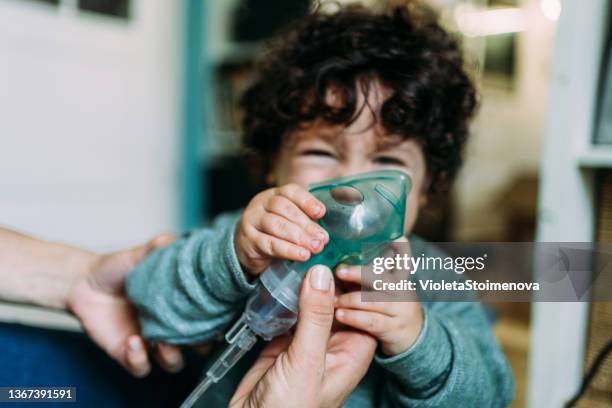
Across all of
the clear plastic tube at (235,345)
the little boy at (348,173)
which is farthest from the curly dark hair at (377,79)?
the clear plastic tube at (235,345)

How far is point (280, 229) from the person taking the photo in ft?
1.38

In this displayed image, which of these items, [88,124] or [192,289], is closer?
[192,289]

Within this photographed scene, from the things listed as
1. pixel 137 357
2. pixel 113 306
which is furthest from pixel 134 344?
pixel 113 306

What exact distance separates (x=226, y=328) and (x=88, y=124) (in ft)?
3.78

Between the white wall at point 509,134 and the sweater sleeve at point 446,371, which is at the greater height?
the white wall at point 509,134

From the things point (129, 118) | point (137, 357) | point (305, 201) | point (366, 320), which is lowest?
point (137, 357)

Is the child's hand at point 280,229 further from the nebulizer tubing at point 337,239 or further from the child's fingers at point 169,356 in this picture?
the child's fingers at point 169,356

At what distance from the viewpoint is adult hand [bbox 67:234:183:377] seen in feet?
2.08

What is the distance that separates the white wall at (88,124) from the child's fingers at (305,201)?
1033 millimetres

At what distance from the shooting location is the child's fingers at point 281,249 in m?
0.41

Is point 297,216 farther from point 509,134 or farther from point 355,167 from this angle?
point 509,134

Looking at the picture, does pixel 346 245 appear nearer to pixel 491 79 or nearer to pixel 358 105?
pixel 358 105

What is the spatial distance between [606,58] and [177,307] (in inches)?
23.7

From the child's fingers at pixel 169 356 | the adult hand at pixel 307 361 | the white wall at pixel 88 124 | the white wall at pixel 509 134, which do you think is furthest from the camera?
the white wall at pixel 509 134
